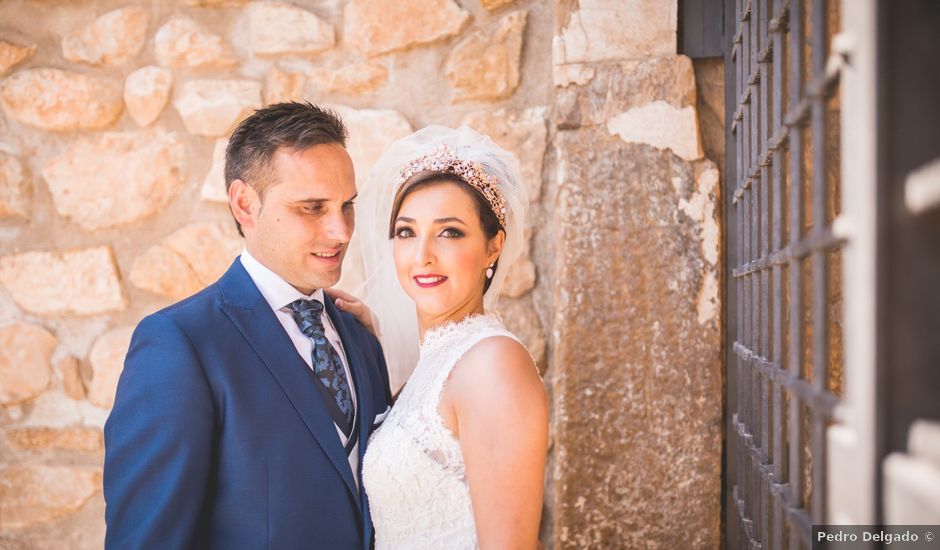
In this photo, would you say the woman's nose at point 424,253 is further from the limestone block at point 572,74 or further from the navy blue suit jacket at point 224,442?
the limestone block at point 572,74

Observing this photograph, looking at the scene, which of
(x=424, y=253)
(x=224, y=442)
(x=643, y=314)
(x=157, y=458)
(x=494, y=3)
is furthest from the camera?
(x=494, y=3)

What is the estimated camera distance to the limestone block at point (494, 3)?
7.86 feet

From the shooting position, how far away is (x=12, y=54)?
2.62m

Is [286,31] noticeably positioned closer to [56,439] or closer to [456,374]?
[456,374]

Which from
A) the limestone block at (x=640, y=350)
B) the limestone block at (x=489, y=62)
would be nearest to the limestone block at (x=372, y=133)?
the limestone block at (x=489, y=62)

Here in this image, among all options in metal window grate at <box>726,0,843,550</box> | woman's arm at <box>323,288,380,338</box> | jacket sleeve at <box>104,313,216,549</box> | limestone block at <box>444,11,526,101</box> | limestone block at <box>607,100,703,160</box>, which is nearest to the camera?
metal window grate at <box>726,0,843,550</box>

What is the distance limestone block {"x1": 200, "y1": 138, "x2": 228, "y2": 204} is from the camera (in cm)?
255

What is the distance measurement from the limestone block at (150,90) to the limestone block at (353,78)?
605 mm

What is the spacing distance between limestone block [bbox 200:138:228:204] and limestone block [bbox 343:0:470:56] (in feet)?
2.09

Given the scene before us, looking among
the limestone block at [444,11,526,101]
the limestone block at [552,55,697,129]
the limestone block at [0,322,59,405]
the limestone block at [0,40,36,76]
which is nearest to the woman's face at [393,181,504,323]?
the limestone block at [552,55,697,129]

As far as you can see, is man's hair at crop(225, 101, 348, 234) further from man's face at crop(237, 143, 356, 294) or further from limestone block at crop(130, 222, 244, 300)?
limestone block at crop(130, 222, 244, 300)

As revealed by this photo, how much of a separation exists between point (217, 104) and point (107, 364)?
1.09 meters

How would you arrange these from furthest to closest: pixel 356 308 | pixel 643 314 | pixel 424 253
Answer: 1. pixel 356 308
2. pixel 643 314
3. pixel 424 253

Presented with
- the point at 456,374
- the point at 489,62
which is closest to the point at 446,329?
the point at 456,374
